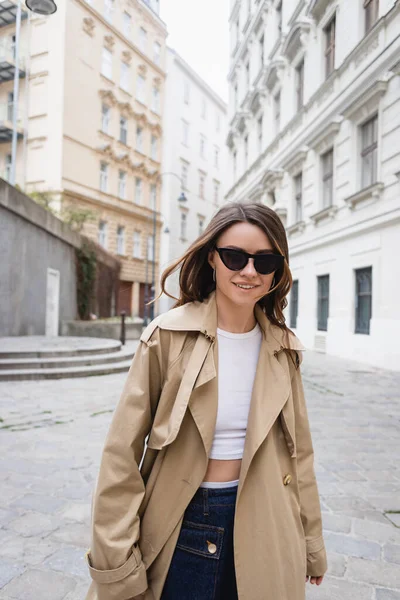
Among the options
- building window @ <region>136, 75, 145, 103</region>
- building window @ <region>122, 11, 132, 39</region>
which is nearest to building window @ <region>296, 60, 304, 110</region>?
building window @ <region>122, 11, 132, 39</region>

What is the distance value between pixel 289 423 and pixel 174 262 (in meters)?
0.64

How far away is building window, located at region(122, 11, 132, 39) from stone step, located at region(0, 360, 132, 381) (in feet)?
66.9

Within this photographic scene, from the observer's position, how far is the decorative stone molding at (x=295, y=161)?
15828mm

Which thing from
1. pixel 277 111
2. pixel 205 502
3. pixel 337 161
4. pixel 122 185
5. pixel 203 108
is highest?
pixel 203 108

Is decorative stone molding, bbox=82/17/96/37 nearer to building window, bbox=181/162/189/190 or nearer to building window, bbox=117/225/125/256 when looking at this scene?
building window, bbox=117/225/125/256

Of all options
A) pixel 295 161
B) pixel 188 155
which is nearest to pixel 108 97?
pixel 188 155

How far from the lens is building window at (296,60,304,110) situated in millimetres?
17047

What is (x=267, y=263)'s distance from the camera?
1.39 m

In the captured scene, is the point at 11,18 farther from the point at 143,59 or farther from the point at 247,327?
the point at 247,327

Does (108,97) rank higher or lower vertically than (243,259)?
higher

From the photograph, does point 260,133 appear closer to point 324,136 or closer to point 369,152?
point 324,136

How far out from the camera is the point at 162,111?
34812mm

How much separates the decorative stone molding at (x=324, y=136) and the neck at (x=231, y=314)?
13.6 m

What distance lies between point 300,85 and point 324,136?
13.5ft
